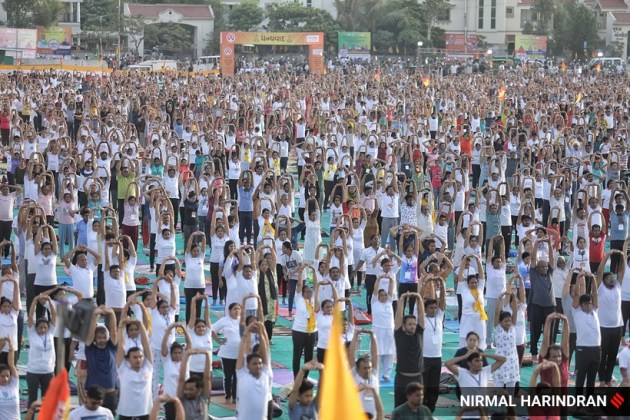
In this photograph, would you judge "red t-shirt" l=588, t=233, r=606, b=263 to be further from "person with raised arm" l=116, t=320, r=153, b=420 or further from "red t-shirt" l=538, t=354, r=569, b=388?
"person with raised arm" l=116, t=320, r=153, b=420

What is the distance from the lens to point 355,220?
696 inches

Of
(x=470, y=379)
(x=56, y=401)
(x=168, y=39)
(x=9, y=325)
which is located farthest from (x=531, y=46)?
(x=56, y=401)

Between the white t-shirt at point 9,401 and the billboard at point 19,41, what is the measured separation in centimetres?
5218

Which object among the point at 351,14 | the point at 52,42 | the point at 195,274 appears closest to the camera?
the point at 195,274

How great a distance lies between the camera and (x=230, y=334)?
12.7m

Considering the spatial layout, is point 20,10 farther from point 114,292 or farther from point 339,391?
point 339,391

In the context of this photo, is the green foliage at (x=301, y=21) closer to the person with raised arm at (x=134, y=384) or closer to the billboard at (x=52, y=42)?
the billboard at (x=52, y=42)

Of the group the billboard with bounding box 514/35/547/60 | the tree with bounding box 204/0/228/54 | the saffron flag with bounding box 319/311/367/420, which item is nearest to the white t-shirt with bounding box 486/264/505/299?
the saffron flag with bounding box 319/311/367/420

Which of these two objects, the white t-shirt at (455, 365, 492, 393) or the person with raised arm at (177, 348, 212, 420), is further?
the white t-shirt at (455, 365, 492, 393)

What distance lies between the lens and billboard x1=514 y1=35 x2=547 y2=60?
74.2m

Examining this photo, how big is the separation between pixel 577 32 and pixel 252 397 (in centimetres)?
7093

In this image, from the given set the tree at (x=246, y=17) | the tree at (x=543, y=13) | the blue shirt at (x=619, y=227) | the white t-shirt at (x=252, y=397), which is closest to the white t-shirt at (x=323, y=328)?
the white t-shirt at (x=252, y=397)

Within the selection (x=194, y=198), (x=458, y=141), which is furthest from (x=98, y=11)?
(x=194, y=198)

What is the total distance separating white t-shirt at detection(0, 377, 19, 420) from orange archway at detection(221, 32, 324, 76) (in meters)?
38.3
